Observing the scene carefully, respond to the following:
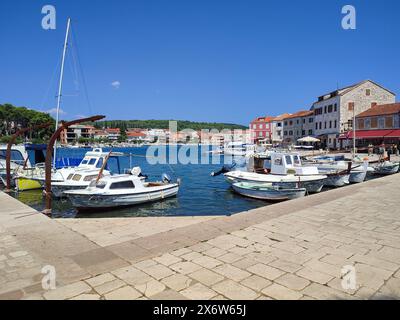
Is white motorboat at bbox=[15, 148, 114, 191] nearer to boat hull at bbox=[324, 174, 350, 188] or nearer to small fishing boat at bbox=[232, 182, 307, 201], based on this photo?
small fishing boat at bbox=[232, 182, 307, 201]

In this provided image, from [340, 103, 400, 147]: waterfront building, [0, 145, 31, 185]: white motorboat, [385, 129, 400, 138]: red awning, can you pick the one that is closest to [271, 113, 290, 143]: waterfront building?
[340, 103, 400, 147]: waterfront building

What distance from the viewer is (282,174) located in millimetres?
20750

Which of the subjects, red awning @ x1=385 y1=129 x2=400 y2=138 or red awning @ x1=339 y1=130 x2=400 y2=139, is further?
red awning @ x1=339 y1=130 x2=400 y2=139

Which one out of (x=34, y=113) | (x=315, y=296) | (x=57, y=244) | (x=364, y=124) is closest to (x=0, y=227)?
(x=57, y=244)

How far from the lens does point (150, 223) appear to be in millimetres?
8312

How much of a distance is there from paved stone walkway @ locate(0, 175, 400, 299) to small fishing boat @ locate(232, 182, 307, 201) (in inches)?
350

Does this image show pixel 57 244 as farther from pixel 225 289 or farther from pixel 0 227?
pixel 225 289

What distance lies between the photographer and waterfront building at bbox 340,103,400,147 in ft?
148

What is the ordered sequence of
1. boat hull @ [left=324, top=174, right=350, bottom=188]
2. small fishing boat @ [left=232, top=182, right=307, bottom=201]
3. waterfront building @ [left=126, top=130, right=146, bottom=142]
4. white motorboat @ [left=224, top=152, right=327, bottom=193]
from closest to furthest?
small fishing boat @ [left=232, top=182, right=307, bottom=201]
white motorboat @ [left=224, top=152, right=327, bottom=193]
boat hull @ [left=324, top=174, right=350, bottom=188]
waterfront building @ [left=126, top=130, right=146, bottom=142]

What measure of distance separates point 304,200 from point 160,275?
312 inches

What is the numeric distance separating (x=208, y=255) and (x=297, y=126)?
2851 inches

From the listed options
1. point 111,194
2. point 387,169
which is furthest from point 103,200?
point 387,169

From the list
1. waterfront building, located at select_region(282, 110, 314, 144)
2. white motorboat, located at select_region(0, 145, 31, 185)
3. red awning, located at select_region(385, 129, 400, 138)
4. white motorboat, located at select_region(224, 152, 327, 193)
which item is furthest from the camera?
waterfront building, located at select_region(282, 110, 314, 144)

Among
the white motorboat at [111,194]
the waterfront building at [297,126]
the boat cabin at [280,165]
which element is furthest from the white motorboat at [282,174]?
the waterfront building at [297,126]
